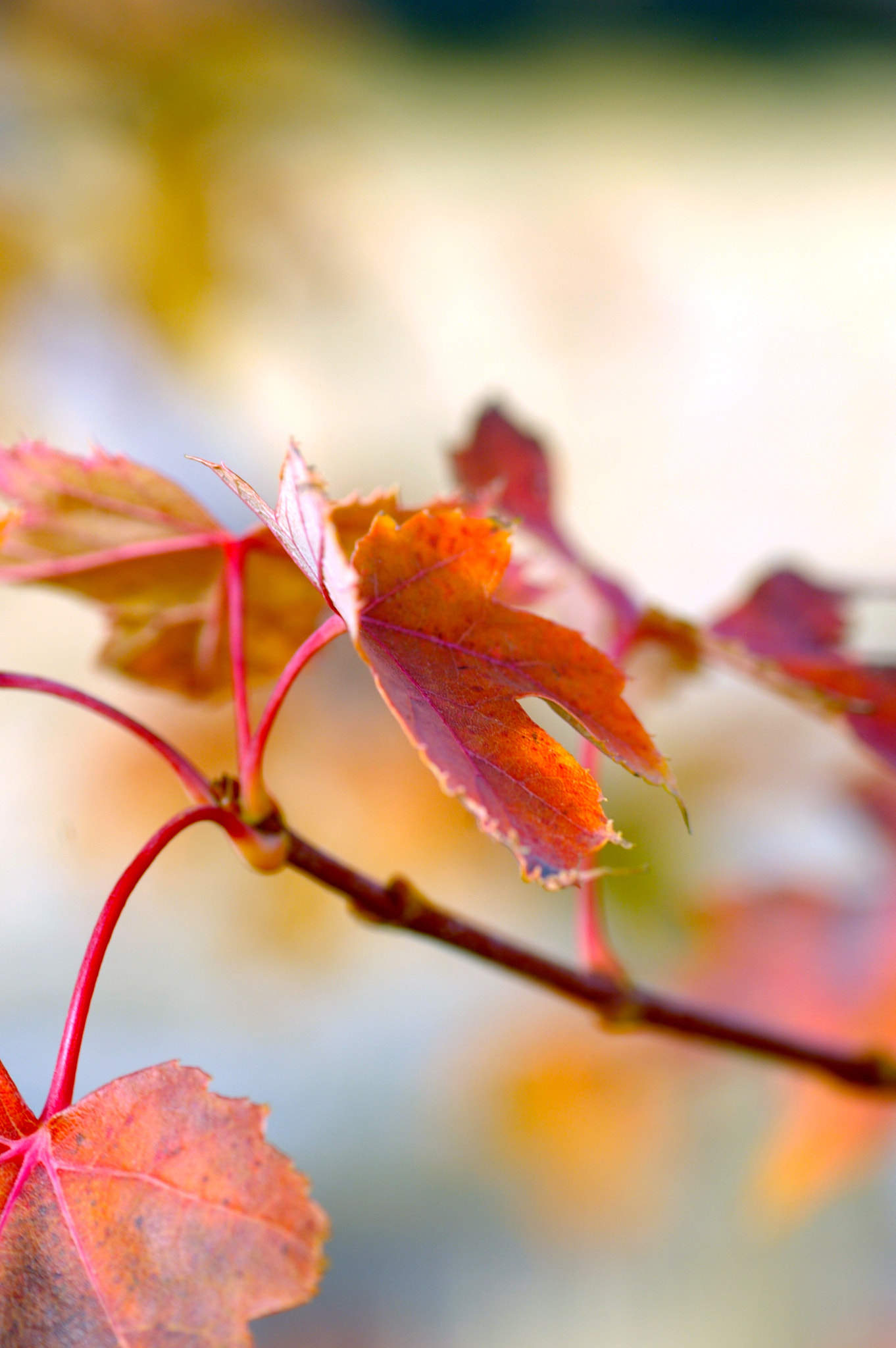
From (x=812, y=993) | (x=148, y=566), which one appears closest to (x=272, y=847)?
(x=148, y=566)

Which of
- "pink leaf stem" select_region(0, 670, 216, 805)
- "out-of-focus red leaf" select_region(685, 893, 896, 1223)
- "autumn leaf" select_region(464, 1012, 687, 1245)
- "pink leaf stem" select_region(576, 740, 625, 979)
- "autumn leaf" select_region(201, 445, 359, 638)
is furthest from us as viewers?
"autumn leaf" select_region(464, 1012, 687, 1245)

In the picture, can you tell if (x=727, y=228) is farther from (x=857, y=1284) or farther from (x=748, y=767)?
(x=857, y=1284)

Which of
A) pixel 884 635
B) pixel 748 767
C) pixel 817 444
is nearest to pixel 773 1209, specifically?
pixel 748 767

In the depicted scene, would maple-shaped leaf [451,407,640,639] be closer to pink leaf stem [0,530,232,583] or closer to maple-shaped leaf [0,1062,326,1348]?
pink leaf stem [0,530,232,583]

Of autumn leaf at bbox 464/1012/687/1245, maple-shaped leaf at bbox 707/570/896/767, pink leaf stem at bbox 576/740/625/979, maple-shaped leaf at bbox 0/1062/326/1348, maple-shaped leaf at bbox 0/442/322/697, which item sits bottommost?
autumn leaf at bbox 464/1012/687/1245

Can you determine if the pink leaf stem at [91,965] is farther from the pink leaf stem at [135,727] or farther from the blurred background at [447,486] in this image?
Answer: the blurred background at [447,486]

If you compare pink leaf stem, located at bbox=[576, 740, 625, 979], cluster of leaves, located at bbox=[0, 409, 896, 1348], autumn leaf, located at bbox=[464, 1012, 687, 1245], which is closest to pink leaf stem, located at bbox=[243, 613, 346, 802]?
cluster of leaves, located at bbox=[0, 409, 896, 1348]
